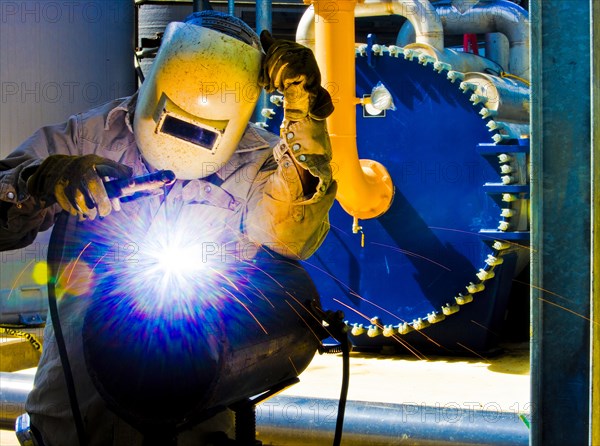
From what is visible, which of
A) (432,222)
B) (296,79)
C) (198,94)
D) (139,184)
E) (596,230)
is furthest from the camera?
(432,222)

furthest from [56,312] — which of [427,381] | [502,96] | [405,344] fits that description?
[502,96]

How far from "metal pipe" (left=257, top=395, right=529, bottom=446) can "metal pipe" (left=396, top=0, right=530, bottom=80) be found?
3349 millimetres

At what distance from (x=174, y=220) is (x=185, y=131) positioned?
23 cm

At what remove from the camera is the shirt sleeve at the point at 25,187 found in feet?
6.87

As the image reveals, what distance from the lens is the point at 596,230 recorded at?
168cm

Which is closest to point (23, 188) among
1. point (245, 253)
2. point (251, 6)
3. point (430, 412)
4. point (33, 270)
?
point (245, 253)

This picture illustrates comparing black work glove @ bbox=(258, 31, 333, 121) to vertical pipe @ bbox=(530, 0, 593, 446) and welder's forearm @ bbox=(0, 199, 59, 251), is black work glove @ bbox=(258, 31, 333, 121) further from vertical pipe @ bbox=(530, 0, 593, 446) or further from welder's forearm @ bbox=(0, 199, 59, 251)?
welder's forearm @ bbox=(0, 199, 59, 251)

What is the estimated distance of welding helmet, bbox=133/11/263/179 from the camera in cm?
227

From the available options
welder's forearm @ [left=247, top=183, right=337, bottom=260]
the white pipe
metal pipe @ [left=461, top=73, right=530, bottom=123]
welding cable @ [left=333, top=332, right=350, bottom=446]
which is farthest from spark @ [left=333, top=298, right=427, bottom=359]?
welding cable @ [left=333, top=332, right=350, bottom=446]

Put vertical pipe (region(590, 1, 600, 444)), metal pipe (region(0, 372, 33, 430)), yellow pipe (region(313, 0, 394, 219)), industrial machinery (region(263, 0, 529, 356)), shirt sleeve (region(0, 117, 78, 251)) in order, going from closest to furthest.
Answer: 1. vertical pipe (region(590, 1, 600, 444))
2. shirt sleeve (region(0, 117, 78, 251))
3. metal pipe (region(0, 372, 33, 430))
4. yellow pipe (region(313, 0, 394, 219))
5. industrial machinery (region(263, 0, 529, 356))

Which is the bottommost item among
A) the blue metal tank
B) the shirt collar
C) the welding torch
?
the blue metal tank

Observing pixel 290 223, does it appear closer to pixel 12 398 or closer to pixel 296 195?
pixel 296 195

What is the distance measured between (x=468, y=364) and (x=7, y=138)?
10.4 feet

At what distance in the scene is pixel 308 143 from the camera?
2.23 m
